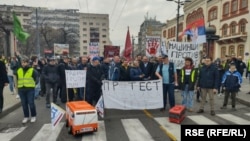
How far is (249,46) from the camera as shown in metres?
35.7

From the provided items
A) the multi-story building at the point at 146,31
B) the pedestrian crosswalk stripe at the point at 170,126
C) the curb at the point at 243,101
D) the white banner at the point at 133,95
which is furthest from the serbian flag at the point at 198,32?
the multi-story building at the point at 146,31

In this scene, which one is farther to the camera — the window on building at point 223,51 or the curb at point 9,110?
the window on building at point 223,51

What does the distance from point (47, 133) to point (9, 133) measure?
1.00 m

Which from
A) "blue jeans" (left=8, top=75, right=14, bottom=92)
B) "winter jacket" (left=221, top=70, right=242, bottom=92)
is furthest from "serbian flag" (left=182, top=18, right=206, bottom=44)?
"blue jeans" (left=8, top=75, right=14, bottom=92)

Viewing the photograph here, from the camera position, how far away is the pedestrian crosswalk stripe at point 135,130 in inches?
252

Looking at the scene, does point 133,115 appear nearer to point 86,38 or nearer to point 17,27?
point 17,27

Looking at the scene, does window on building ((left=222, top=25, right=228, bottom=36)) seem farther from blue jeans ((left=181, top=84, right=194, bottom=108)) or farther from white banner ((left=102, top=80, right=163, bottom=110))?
white banner ((left=102, top=80, right=163, bottom=110))

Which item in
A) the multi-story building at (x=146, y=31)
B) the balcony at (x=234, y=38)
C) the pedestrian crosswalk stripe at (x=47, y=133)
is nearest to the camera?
the pedestrian crosswalk stripe at (x=47, y=133)

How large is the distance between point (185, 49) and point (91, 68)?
4.23m

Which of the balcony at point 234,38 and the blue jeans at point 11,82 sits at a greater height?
the balcony at point 234,38

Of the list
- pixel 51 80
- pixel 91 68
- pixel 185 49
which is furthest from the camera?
pixel 185 49

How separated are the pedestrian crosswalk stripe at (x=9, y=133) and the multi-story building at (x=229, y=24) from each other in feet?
91.8

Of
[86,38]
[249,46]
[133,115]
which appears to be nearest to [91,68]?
[133,115]

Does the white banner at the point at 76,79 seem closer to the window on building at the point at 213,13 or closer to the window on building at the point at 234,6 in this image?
the window on building at the point at 234,6
